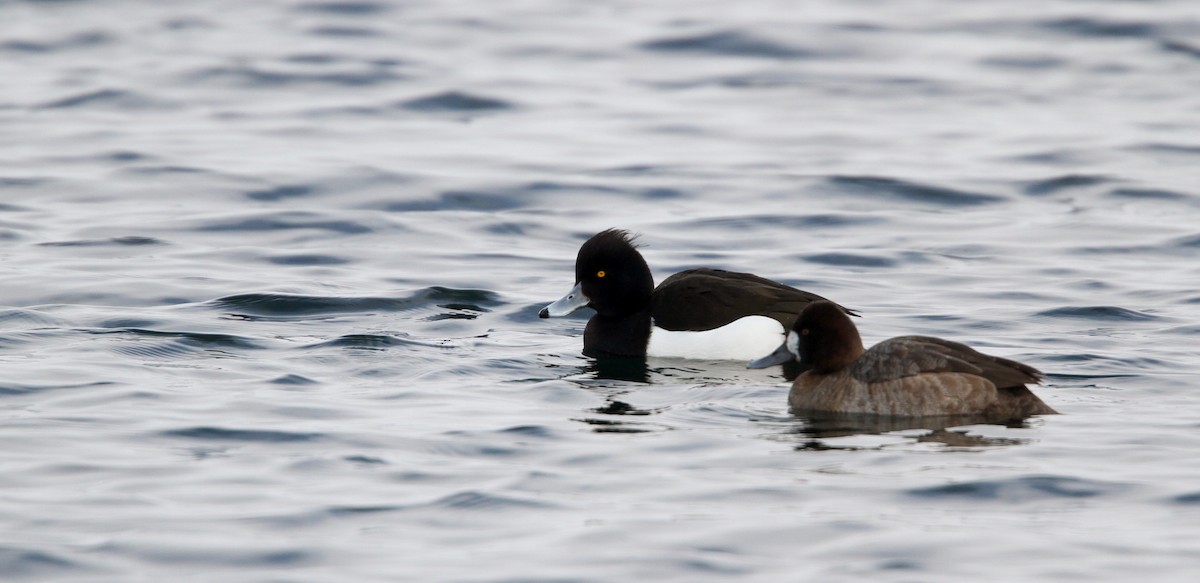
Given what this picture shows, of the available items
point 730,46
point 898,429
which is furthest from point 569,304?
point 730,46

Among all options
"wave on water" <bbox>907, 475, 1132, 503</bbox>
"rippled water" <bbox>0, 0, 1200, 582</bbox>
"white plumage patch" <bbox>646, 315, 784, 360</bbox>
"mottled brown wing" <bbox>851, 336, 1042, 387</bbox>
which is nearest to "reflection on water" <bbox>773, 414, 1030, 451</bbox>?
"rippled water" <bbox>0, 0, 1200, 582</bbox>

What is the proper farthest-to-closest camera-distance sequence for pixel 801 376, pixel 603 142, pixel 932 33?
pixel 932 33 → pixel 603 142 → pixel 801 376

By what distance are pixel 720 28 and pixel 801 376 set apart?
1742cm

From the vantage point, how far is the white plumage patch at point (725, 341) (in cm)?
1044

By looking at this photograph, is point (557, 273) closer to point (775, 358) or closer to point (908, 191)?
point (775, 358)

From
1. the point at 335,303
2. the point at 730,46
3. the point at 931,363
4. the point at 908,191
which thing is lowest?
the point at 335,303

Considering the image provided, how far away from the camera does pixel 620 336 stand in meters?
10.8

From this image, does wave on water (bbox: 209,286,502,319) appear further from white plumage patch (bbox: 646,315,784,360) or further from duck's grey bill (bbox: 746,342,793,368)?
duck's grey bill (bbox: 746,342,793,368)

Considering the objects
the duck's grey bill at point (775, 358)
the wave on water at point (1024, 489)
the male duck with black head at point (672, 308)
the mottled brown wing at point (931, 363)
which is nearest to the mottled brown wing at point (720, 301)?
the male duck with black head at point (672, 308)

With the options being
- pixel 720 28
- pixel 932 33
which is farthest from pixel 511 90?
pixel 932 33

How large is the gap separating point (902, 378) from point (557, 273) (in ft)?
17.3

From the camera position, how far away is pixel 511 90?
22.5 metres

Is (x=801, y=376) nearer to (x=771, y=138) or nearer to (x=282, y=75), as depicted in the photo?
(x=771, y=138)

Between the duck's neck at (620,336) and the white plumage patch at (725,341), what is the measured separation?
0.19 feet
